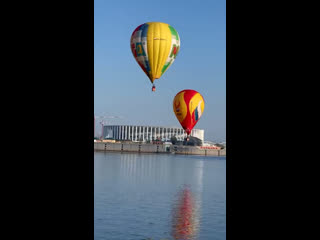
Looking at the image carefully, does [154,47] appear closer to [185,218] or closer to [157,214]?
[157,214]

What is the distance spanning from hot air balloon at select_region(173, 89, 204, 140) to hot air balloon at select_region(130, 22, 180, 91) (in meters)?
9.05

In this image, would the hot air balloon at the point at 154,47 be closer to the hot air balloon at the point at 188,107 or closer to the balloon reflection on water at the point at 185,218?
the hot air balloon at the point at 188,107

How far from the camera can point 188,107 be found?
5022 centimetres

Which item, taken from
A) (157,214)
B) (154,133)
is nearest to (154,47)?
(157,214)

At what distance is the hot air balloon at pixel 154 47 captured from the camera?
40469 millimetres

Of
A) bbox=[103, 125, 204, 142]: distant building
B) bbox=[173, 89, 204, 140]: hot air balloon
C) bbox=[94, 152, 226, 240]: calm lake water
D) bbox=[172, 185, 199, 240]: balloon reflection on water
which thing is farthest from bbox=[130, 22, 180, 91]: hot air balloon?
bbox=[103, 125, 204, 142]: distant building

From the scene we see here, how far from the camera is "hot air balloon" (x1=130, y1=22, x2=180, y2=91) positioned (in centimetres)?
4047

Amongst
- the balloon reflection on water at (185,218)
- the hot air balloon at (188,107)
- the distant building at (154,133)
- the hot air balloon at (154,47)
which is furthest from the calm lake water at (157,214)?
the distant building at (154,133)

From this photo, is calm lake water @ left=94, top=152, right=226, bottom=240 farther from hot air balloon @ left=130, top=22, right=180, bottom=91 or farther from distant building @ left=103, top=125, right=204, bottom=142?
distant building @ left=103, top=125, right=204, bottom=142

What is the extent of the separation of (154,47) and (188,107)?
11.6m
